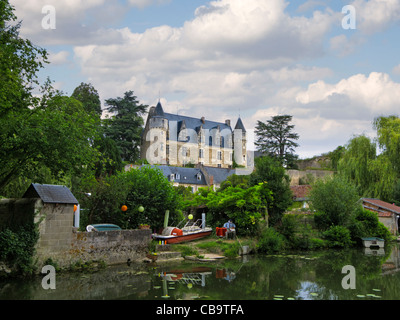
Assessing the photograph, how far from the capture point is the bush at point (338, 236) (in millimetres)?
27391

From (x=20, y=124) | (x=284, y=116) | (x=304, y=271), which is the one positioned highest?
(x=284, y=116)

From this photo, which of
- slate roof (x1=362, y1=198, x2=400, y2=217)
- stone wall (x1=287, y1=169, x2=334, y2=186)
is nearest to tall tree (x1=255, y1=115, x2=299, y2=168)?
stone wall (x1=287, y1=169, x2=334, y2=186)

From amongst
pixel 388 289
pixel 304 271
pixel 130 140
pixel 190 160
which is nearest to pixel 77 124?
pixel 304 271

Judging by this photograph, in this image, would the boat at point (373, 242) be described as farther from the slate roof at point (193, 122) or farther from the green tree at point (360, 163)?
the slate roof at point (193, 122)

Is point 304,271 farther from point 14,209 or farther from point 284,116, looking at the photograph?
point 284,116

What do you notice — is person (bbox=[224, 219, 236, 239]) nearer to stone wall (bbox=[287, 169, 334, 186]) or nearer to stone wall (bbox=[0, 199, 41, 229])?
stone wall (bbox=[0, 199, 41, 229])

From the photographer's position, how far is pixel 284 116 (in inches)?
2462

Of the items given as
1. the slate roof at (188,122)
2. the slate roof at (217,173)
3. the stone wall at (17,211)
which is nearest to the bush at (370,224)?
the stone wall at (17,211)

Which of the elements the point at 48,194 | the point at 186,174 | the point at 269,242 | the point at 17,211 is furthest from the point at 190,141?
the point at 17,211

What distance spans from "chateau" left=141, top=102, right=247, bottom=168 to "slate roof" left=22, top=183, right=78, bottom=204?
Result: 56.8 meters

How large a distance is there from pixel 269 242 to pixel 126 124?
38.1 metres

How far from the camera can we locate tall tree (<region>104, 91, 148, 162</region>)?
2219 inches

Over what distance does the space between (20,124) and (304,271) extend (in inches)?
482

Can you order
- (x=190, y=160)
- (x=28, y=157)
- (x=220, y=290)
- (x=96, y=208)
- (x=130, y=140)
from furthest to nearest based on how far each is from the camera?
(x=190, y=160), (x=130, y=140), (x=96, y=208), (x=28, y=157), (x=220, y=290)
